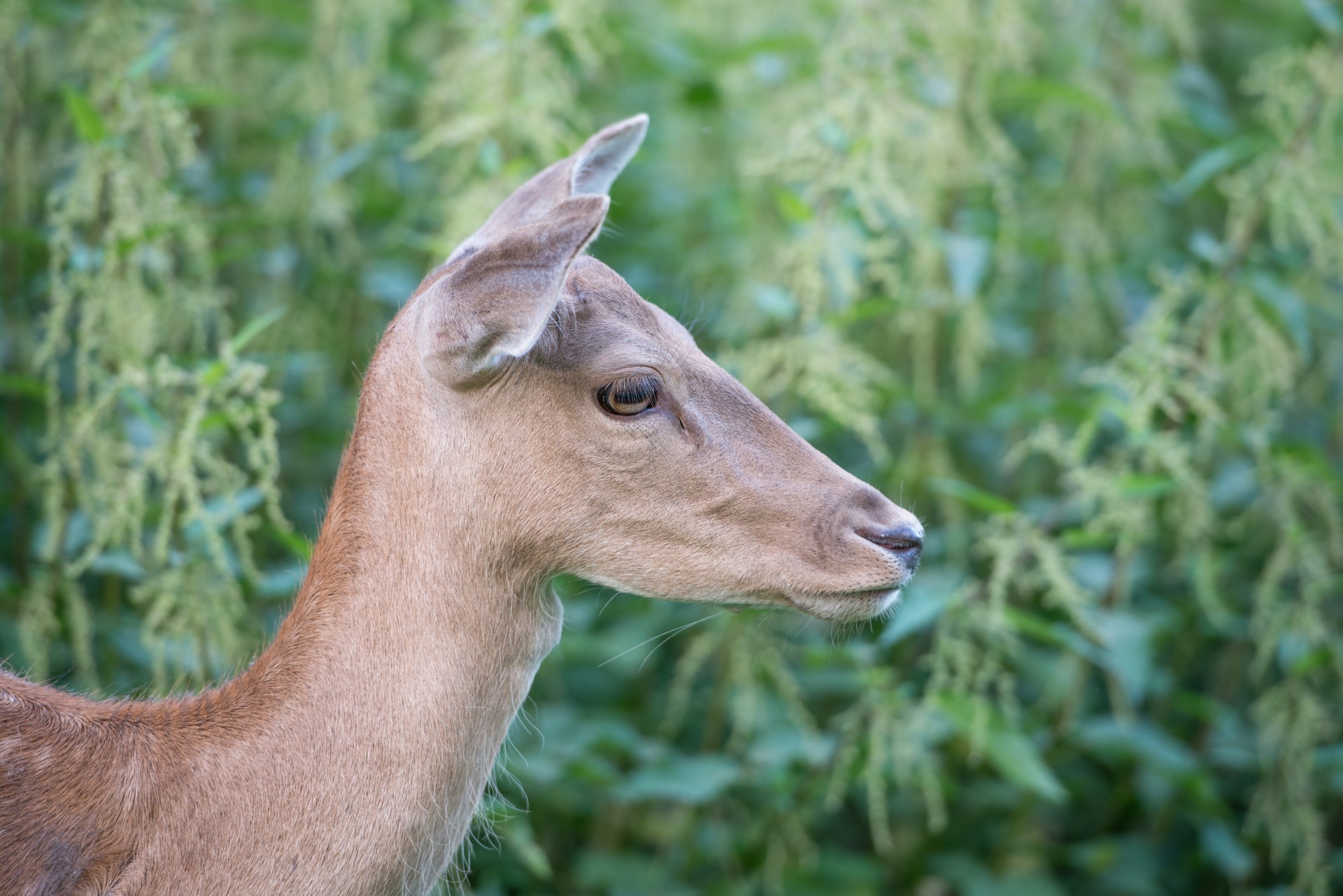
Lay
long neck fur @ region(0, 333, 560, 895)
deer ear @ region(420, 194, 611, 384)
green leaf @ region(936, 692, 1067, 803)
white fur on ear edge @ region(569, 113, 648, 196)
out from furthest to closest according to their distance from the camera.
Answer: green leaf @ region(936, 692, 1067, 803)
white fur on ear edge @ region(569, 113, 648, 196)
long neck fur @ region(0, 333, 560, 895)
deer ear @ region(420, 194, 611, 384)

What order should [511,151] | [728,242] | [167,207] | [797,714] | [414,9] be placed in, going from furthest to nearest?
[728,242] → [414,9] → [511,151] → [797,714] → [167,207]

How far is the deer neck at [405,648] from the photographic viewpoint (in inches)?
95.3

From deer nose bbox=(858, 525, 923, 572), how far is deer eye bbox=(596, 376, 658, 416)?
0.53 m

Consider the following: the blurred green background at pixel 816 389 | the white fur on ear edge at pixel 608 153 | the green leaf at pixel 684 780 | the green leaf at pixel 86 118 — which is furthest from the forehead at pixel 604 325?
the green leaf at pixel 684 780

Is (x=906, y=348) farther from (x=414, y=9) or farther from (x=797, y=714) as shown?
(x=414, y=9)

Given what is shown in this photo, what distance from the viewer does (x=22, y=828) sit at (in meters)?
2.30

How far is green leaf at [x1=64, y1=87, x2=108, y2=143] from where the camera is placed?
3.39 m

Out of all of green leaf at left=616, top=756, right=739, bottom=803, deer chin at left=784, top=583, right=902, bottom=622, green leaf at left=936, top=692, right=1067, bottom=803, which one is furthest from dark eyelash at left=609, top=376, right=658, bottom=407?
green leaf at left=616, top=756, right=739, bottom=803

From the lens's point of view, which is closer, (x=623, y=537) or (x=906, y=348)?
(x=623, y=537)

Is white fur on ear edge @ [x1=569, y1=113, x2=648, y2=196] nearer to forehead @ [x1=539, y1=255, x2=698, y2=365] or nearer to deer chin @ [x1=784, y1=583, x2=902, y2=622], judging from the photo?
forehead @ [x1=539, y1=255, x2=698, y2=365]

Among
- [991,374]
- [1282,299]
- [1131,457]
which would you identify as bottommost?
[991,374]

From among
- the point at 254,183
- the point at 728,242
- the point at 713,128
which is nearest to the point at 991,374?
the point at 728,242

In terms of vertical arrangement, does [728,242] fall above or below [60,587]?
below

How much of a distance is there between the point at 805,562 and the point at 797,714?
1.87m
